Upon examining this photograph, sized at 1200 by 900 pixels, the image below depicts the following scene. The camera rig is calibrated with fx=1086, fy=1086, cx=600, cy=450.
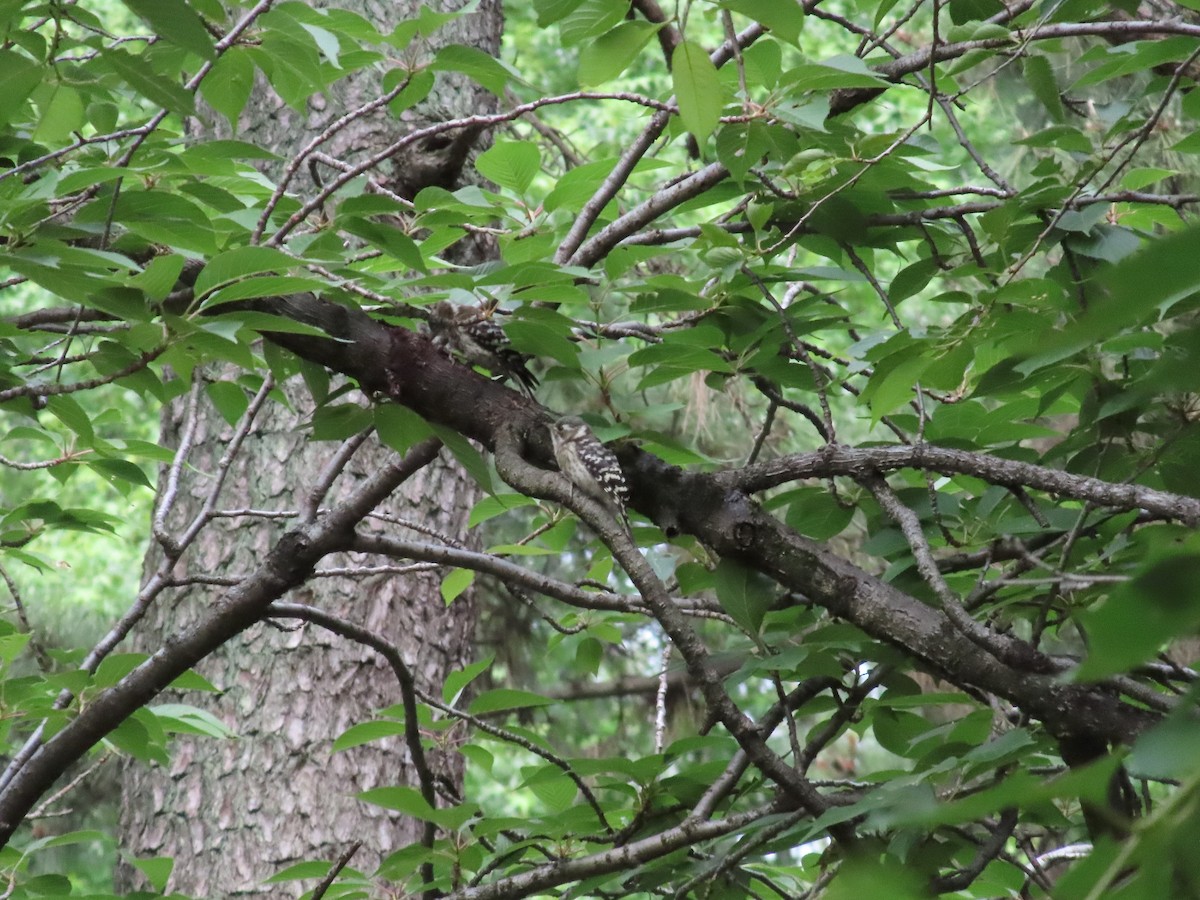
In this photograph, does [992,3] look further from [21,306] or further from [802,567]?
[21,306]

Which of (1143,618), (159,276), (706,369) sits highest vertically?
(159,276)

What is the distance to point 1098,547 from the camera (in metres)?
1.30

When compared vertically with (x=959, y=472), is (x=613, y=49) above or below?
above

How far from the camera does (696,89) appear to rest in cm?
100

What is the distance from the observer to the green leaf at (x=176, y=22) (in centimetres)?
89

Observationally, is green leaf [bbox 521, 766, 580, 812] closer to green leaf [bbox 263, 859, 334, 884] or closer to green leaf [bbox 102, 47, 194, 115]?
green leaf [bbox 263, 859, 334, 884]

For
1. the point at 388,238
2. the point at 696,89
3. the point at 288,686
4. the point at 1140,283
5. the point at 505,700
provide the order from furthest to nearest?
the point at 288,686
the point at 505,700
the point at 388,238
the point at 696,89
the point at 1140,283

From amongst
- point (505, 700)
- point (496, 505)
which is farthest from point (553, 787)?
point (496, 505)

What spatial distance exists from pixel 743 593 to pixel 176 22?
819 mm

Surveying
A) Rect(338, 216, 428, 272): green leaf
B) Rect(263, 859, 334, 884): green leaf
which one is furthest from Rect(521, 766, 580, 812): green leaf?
Rect(338, 216, 428, 272): green leaf

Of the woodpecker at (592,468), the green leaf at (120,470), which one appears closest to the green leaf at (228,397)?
the green leaf at (120,470)

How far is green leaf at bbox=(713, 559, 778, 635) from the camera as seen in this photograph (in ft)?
4.11

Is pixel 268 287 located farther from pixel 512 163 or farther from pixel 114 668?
pixel 114 668

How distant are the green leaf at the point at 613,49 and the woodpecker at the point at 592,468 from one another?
386 mm
